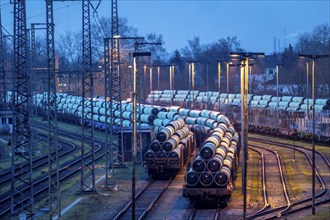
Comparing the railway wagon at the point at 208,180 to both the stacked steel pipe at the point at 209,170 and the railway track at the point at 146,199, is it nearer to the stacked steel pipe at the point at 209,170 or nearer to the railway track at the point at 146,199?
the stacked steel pipe at the point at 209,170

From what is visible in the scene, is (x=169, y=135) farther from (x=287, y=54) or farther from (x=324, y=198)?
(x=287, y=54)

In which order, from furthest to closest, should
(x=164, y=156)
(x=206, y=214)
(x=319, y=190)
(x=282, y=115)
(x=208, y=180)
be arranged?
1. (x=282, y=115)
2. (x=164, y=156)
3. (x=319, y=190)
4. (x=208, y=180)
5. (x=206, y=214)

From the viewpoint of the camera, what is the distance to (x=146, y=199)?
1227 inches

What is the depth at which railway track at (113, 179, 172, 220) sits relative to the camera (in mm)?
27388

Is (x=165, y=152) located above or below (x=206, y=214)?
above

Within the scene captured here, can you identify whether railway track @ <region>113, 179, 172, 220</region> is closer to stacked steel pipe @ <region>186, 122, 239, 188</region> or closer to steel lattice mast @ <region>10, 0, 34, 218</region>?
stacked steel pipe @ <region>186, 122, 239, 188</region>

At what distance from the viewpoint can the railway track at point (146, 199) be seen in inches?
1078

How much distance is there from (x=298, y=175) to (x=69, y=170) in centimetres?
1492

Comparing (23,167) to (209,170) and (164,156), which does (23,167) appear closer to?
(164,156)

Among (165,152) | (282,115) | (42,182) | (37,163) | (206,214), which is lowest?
(206,214)

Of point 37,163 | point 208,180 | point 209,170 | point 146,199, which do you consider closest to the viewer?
point 208,180

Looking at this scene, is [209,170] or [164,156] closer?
[209,170]

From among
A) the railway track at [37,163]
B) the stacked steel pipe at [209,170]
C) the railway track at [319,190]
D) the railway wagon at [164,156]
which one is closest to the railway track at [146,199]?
the railway wagon at [164,156]

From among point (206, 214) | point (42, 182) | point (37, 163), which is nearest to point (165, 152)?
point (42, 182)
